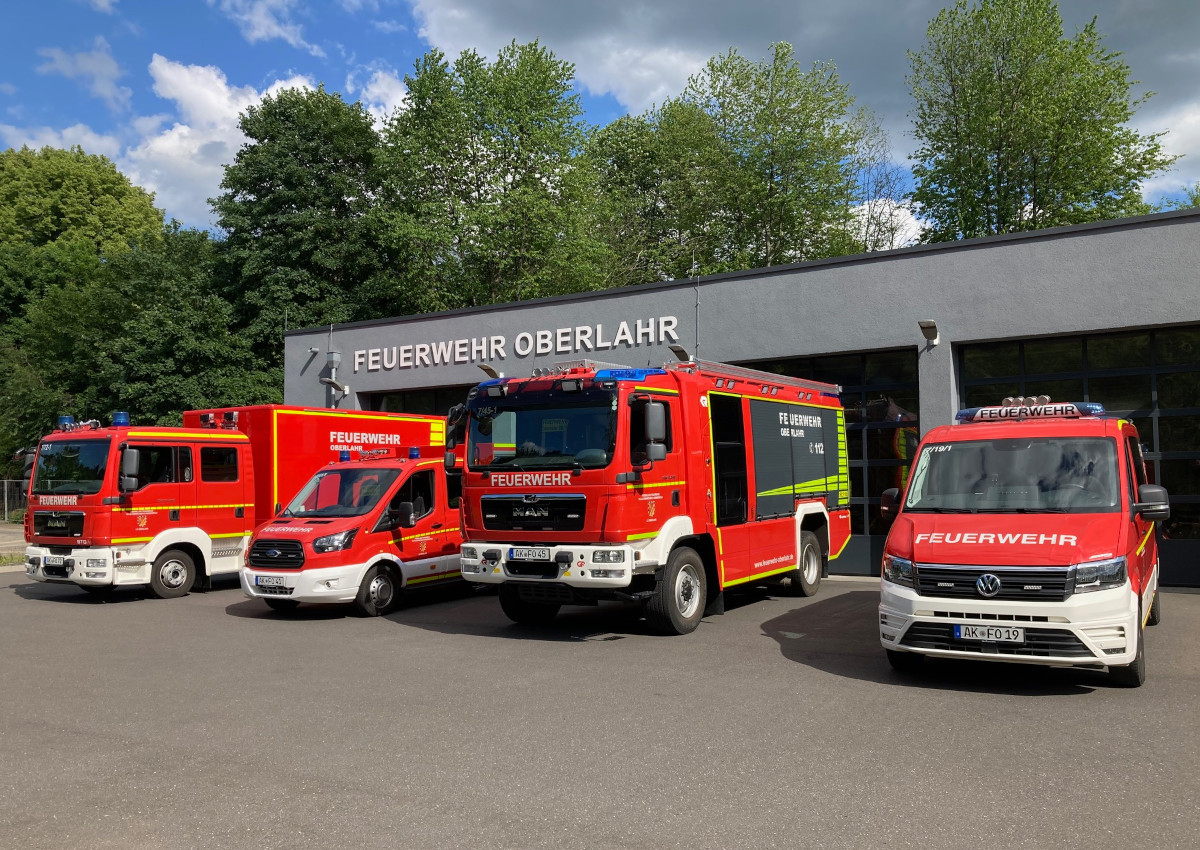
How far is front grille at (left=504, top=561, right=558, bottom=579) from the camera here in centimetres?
1009

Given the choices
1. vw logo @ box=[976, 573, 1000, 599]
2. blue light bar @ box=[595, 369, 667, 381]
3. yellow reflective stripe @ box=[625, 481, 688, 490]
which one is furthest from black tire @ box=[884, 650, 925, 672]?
blue light bar @ box=[595, 369, 667, 381]

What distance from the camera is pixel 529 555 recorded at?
33.3 ft

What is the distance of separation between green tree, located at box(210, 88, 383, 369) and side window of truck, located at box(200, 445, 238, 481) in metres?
19.4

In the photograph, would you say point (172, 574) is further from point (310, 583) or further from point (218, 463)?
point (310, 583)

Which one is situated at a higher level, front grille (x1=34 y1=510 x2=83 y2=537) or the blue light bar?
the blue light bar

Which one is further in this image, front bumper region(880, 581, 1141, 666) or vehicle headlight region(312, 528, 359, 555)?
vehicle headlight region(312, 528, 359, 555)

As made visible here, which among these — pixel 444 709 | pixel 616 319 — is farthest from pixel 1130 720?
pixel 616 319

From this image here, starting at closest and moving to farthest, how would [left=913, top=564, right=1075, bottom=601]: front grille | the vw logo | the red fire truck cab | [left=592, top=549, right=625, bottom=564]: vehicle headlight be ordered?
[left=913, top=564, right=1075, bottom=601]: front grille → the vw logo → [left=592, top=549, right=625, bottom=564]: vehicle headlight → the red fire truck cab

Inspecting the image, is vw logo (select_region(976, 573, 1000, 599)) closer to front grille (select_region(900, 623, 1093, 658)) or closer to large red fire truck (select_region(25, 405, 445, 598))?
front grille (select_region(900, 623, 1093, 658))

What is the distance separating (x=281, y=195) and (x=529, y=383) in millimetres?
27568

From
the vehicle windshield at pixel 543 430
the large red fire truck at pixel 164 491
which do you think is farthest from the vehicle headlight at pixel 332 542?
the large red fire truck at pixel 164 491

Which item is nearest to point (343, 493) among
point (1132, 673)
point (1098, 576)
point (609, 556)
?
point (609, 556)

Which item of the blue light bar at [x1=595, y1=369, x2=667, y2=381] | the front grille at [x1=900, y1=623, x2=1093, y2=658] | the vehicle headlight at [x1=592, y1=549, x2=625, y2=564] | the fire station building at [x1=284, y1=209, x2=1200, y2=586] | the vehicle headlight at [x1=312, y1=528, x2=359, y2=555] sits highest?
the fire station building at [x1=284, y1=209, x2=1200, y2=586]

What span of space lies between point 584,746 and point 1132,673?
14.2 ft
